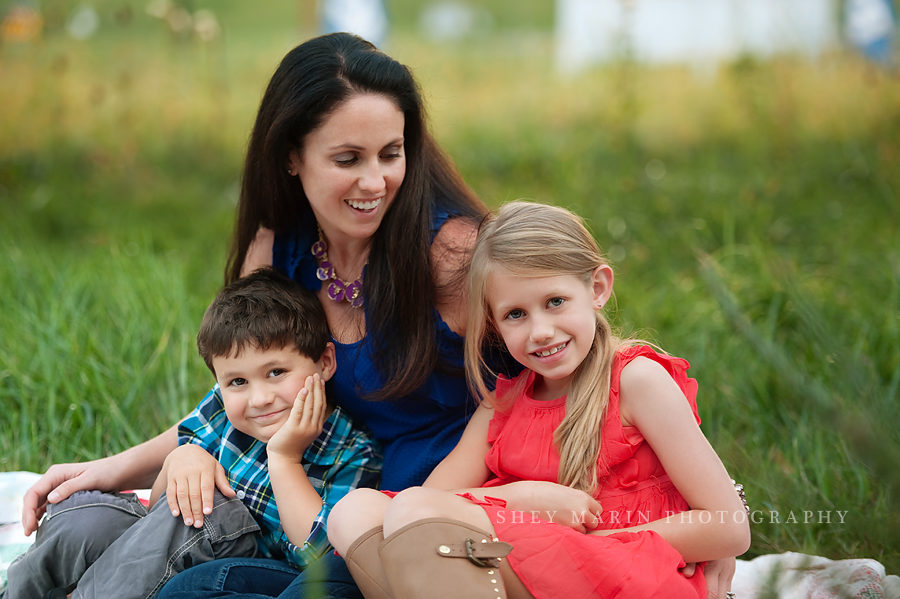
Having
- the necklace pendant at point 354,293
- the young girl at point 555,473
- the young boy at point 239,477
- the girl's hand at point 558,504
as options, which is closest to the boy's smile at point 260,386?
the young boy at point 239,477

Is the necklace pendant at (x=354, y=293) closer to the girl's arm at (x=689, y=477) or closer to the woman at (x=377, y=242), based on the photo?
the woman at (x=377, y=242)

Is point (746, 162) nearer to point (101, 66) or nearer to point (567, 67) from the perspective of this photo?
point (567, 67)

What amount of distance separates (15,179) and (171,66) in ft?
6.17

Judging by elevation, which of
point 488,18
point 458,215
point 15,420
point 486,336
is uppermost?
point 488,18

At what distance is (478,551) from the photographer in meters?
1.41

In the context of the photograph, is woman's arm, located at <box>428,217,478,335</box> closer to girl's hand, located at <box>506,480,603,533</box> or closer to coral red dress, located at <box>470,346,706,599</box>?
coral red dress, located at <box>470,346,706,599</box>

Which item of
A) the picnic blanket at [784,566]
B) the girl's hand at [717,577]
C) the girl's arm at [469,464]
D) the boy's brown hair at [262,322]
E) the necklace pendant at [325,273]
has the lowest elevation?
the picnic blanket at [784,566]

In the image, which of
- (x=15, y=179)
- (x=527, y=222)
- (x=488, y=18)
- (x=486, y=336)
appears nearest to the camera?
(x=527, y=222)

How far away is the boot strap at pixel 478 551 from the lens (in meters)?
1.40

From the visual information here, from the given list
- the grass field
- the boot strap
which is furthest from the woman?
the boot strap

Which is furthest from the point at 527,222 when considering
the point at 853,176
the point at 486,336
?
the point at 853,176

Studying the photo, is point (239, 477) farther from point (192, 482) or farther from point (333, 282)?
point (333, 282)

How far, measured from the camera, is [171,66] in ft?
21.4

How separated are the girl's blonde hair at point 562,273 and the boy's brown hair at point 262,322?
41cm
